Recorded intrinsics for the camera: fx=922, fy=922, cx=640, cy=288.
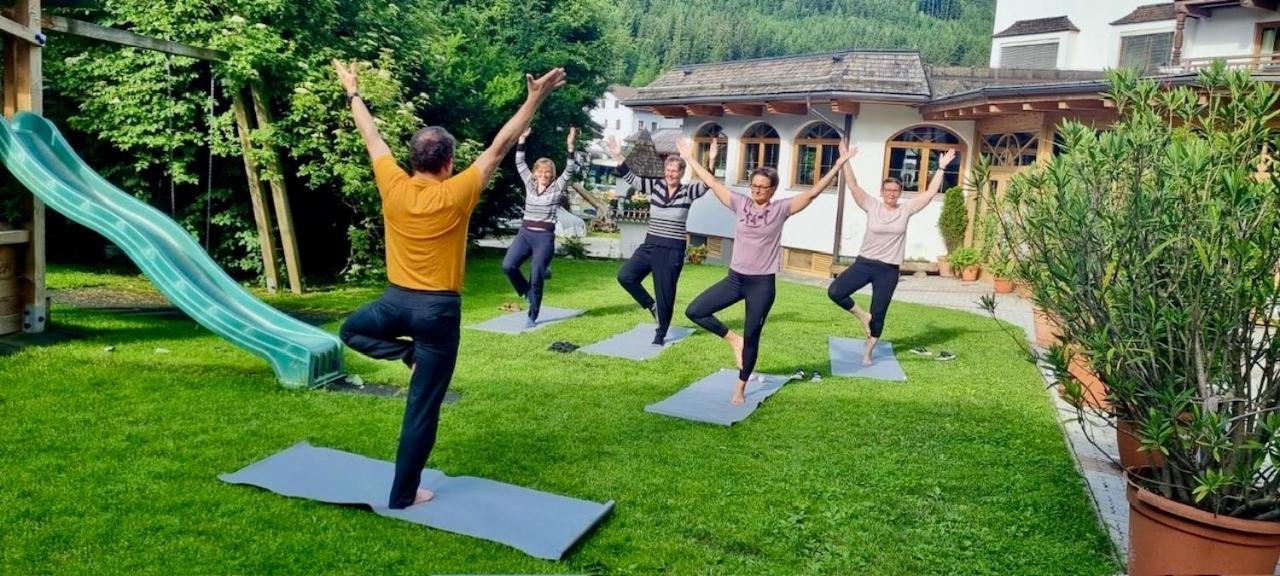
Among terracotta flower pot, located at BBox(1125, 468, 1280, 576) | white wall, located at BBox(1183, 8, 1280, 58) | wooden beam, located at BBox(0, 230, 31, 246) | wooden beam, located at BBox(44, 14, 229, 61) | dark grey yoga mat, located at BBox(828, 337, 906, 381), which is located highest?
white wall, located at BBox(1183, 8, 1280, 58)

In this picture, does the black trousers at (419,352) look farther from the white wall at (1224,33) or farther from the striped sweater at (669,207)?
the white wall at (1224,33)

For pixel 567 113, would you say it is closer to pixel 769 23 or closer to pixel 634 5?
pixel 769 23

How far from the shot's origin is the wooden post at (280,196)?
35.4 feet

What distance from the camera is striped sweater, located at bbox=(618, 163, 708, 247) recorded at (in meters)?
8.87

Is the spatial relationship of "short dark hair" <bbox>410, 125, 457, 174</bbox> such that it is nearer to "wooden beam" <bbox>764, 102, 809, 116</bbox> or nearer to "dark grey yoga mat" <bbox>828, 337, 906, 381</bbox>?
"dark grey yoga mat" <bbox>828, 337, 906, 381</bbox>

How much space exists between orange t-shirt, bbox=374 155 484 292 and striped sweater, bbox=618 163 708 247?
15.7 ft

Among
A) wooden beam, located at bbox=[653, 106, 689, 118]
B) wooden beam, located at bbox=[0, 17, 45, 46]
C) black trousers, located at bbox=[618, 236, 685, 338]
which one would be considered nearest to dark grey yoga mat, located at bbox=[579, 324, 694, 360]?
black trousers, located at bbox=[618, 236, 685, 338]

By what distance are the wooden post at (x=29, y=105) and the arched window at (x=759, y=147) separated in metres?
14.9

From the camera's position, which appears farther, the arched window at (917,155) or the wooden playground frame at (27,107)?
the arched window at (917,155)

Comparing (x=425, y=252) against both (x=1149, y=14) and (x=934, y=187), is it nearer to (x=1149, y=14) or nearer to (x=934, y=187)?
(x=934, y=187)

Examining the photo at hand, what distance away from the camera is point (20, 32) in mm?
7449

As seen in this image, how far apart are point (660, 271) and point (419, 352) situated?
495 centimetres

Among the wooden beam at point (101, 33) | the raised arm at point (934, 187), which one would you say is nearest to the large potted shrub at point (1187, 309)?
the raised arm at point (934, 187)

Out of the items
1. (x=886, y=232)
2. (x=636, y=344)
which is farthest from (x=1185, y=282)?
(x=636, y=344)
